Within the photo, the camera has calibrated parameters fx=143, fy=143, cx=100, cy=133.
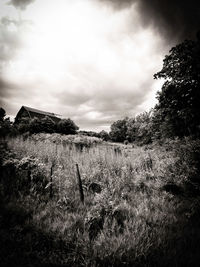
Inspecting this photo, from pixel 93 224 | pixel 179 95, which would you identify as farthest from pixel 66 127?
pixel 93 224

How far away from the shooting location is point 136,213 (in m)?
3.22

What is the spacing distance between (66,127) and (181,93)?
15.4 m

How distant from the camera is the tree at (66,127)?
2114 centimetres

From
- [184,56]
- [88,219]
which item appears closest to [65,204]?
[88,219]

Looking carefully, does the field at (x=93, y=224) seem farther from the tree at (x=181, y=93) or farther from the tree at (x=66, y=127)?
the tree at (x=66, y=127)

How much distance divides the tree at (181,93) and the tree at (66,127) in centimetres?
1275

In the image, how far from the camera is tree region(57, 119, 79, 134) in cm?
2114

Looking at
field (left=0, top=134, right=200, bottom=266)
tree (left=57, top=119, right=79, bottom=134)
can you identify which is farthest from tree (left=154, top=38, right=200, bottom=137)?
tree (left=57, top=119, right=79, bottom=134)

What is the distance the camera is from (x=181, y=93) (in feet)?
46.2

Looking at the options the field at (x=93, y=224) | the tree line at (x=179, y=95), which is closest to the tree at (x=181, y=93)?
the tree line at (x=179, y=95)

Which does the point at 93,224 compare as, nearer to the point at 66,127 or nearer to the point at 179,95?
the point at 179,95

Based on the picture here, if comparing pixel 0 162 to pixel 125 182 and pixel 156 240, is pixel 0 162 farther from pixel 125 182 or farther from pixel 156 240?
pixel 156 240

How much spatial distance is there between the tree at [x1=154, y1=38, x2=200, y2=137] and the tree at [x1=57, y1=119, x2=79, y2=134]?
12.7m

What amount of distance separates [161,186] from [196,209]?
1.82m
